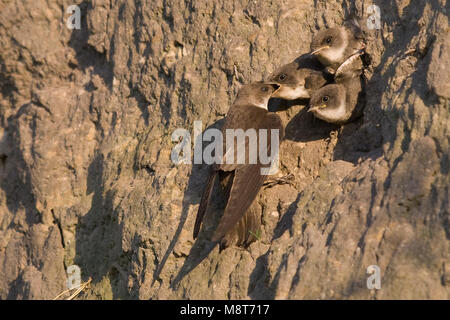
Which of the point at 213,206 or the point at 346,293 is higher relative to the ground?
the point at 213,206

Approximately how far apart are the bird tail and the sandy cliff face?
6.9 inches

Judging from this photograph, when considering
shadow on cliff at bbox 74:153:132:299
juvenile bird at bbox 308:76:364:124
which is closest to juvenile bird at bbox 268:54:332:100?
juvenile bird at bbox 308:76:364:124

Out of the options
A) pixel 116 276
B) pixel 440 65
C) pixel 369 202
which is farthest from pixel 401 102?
pixel 116 276

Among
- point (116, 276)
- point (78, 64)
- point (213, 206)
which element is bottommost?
point (116, 276)

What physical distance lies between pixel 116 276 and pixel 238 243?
0.75 meters

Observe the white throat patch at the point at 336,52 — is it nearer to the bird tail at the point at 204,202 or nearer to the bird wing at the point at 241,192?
the bird wing at the point at 241,192

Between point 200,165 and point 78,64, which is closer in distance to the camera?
point 200,165

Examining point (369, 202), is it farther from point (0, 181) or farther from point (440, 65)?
point (0, 181)

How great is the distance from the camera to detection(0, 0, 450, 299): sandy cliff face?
2723 millimetres

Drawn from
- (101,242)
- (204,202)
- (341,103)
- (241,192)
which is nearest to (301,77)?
(341,103)

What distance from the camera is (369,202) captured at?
2.82 m

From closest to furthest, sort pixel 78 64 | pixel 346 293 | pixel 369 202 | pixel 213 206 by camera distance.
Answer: pixel 346 293 → pixel 369 202 → pixel 213 206 → pixel 78 64

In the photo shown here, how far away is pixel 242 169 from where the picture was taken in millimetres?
3312

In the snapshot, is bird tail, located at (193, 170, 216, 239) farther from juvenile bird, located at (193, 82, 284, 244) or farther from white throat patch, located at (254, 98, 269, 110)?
white throat patch, located at (254, 98, 269, 110)
